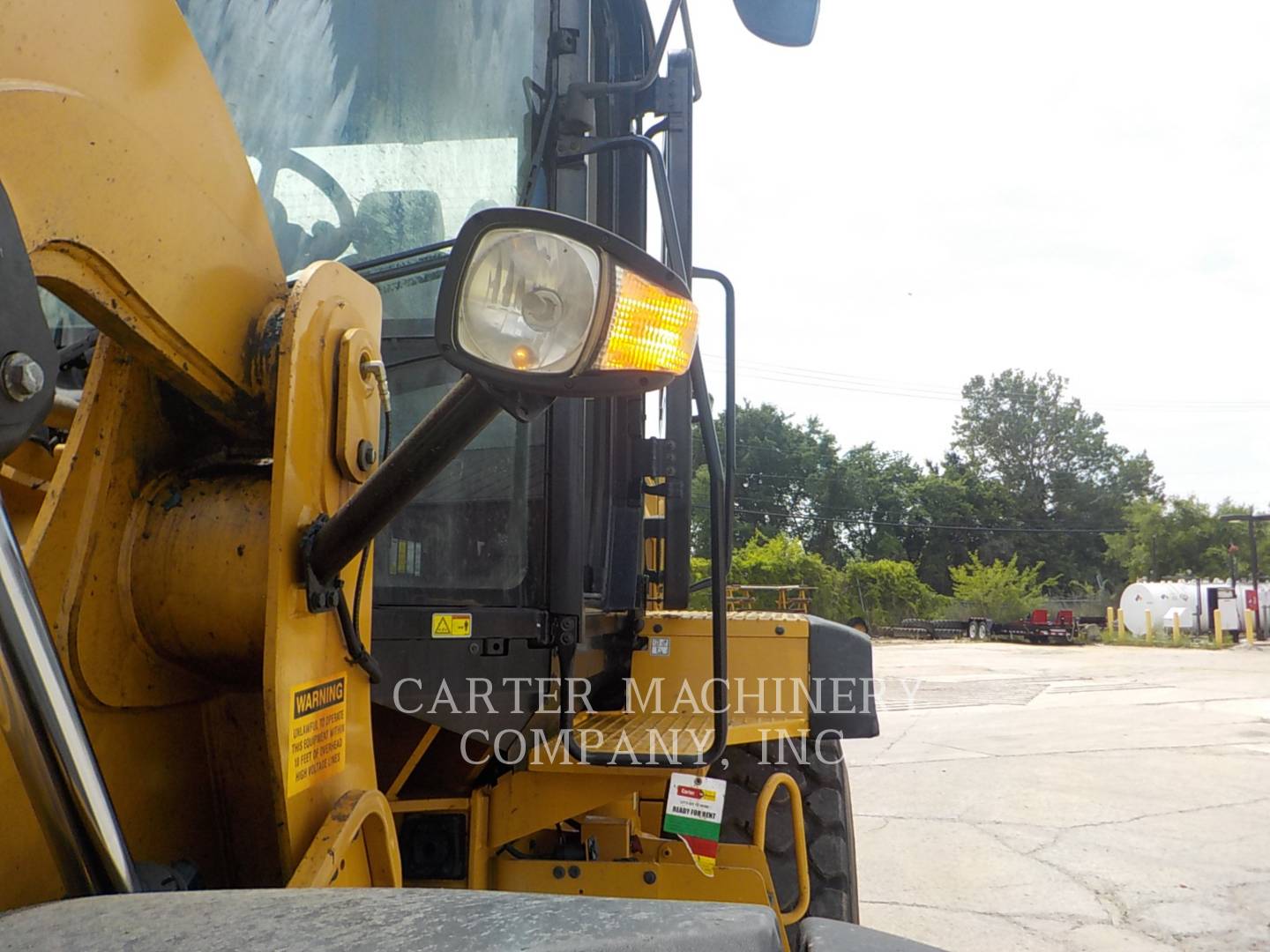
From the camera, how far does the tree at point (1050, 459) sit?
53.6 metres

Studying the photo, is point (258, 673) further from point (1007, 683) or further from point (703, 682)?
point (1007, 683)

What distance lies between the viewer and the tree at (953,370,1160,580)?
53.6m

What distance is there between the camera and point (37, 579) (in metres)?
1.11

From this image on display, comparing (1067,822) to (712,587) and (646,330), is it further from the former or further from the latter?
(646,330)

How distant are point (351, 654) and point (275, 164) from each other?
3.58 feet

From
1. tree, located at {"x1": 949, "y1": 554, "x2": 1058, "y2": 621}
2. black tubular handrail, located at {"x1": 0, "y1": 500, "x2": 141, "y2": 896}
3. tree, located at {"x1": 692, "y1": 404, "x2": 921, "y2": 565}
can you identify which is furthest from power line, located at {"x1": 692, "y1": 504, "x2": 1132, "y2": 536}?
black tubular handrail, located at {"x1": 0, "y1": 500, "x2": 141, "y2": 896}

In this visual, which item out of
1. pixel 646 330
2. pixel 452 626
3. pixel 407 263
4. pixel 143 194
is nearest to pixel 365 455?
pixel 143 194

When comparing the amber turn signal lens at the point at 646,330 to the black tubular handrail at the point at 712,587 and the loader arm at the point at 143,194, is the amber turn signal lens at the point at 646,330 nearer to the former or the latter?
the loader arm at the point at 143,194

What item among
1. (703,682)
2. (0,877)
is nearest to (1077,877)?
(703,682)

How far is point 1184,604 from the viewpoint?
96.8ft

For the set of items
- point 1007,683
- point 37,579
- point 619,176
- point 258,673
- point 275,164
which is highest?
point 619,176

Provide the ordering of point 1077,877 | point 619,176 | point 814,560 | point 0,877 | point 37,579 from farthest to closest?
1. point 814,560
2. point 1077,877
3. point 619,176
4. point 37,579
5. point 0,877

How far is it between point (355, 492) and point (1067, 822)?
5956 millimetres

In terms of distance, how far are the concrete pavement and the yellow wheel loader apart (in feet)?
7.01
